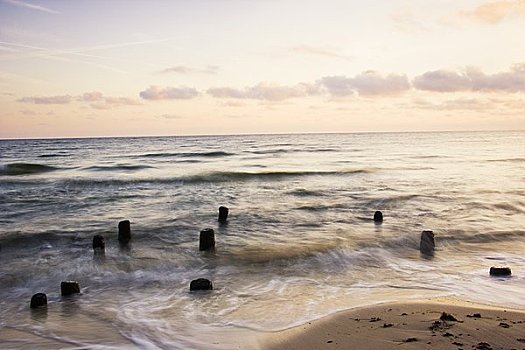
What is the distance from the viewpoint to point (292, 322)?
705 centimetres

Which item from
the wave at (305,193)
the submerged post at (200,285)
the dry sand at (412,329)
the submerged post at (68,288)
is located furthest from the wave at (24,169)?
the dry sand at (412,329)

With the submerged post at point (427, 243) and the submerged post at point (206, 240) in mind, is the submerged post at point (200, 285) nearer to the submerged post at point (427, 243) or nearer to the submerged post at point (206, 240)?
the submerged post at point (206, 240)

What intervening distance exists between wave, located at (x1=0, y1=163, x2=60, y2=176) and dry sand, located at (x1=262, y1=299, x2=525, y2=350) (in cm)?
3911

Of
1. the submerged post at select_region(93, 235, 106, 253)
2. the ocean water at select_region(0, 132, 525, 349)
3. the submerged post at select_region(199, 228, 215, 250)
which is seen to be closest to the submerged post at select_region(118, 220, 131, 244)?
the ocean water at select_region(0, 132, 525, 349)

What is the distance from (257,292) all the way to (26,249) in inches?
304

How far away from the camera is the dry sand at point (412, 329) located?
5598 mm

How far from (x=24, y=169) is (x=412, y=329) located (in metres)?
44.8

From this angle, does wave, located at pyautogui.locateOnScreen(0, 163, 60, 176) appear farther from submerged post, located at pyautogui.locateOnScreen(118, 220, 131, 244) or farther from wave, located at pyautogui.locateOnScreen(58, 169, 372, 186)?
submerged post, located at pyautogui.locateOnScreen(118, 220, 131, 244)

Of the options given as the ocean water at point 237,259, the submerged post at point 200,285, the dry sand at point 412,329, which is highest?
the dry sand at point 412,329

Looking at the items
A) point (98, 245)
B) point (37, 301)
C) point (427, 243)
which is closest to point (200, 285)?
point (37, 301)

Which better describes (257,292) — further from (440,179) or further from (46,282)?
(440,179)

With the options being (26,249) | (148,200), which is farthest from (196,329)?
(148,200)

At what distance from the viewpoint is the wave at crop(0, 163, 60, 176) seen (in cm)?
4025

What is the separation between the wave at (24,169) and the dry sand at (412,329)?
39112 mm
